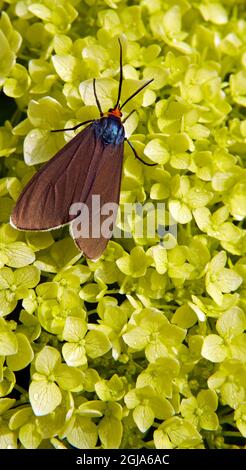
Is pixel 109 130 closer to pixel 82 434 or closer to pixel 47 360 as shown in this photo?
pixel 47 360

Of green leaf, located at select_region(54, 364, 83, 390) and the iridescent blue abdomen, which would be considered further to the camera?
the iridescent blue abdomen

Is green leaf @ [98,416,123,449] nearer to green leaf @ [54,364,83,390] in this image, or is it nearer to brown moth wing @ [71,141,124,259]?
green leaf @ [54,364,83,390]

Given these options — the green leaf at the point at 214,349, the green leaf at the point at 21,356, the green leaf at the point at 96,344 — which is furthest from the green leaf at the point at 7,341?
the green leaf at the point at 214,349

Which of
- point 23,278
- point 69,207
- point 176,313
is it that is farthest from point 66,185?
→ point 176,313

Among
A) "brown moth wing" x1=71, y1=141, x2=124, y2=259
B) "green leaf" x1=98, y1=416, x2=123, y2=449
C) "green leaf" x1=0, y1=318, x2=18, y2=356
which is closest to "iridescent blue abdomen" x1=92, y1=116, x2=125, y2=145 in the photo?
"brown moth wing" x1=71, y1=141, x2=124, y2=259

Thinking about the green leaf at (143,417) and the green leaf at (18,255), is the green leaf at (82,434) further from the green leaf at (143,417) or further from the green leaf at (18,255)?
the green leaf at (18,255)

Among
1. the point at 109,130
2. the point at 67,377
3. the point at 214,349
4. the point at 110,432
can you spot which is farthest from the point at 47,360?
the point at 109,130

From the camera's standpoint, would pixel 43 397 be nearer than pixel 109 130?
Yes

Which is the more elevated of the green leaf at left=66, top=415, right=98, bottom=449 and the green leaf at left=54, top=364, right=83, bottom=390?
the green leaf at left=54, top=364, right=83, bottom=390
